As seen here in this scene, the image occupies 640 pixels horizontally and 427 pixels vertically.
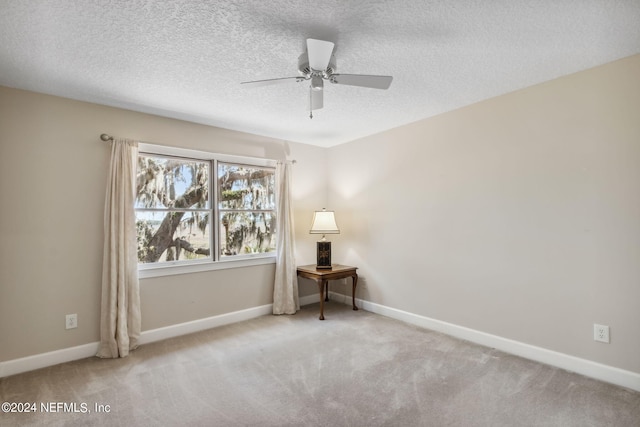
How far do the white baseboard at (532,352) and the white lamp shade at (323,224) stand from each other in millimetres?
1226

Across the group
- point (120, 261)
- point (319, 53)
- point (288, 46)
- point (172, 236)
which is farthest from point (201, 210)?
point (319, 53)

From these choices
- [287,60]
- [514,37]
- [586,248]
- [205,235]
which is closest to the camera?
[514,37]

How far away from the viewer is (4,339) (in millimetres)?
2500

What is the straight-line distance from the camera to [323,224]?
13.7ft

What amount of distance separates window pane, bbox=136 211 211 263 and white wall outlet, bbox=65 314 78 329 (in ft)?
2.36

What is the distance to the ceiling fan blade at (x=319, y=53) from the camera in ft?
5.74

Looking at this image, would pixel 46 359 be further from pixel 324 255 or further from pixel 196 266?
pixel 324 255

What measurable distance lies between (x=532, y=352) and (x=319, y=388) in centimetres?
185

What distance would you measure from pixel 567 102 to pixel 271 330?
3457 mm

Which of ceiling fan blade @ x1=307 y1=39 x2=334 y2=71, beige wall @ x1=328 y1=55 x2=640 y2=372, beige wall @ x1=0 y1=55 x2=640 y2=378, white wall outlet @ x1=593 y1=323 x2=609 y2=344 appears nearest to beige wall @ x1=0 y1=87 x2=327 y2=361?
beige wall @ x1=0 y1=55 x2=640 y2=378

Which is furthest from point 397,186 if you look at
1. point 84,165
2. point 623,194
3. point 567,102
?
point 84,165

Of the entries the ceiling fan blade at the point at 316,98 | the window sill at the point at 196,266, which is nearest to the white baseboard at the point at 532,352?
the window sill at the point at 196,266

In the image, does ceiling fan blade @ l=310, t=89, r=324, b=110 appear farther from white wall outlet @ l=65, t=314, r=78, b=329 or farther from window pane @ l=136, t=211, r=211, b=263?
white wall outlet @ l=65, t=314, r=78, b=329

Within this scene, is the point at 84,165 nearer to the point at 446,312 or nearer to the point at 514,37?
the point at 514,37
